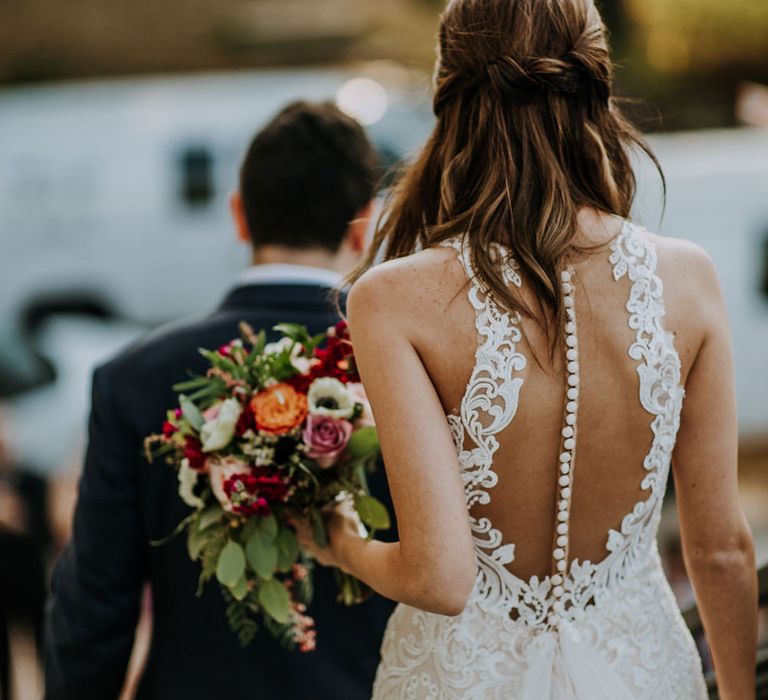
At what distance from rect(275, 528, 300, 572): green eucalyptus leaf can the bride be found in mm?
188

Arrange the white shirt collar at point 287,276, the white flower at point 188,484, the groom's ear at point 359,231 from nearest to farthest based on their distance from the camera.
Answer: the white flower at point 188,484
the white shirt collar at point 287,276
the groom's ear at point 359,231

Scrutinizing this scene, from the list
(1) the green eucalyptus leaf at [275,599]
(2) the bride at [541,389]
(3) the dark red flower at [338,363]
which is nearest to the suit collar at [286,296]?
(3) the dark red flower at [338,363]

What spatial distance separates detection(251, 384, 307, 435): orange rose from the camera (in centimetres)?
214

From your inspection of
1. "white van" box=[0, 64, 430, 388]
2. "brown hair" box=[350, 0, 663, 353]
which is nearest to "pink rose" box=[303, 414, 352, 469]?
"brown hair" box=[350, 0, 663, 353]

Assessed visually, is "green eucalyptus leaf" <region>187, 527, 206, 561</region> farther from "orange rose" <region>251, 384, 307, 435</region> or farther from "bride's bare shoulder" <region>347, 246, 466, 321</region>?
"bride's bare shoulder" <region>347, 246, 466, 321</region>

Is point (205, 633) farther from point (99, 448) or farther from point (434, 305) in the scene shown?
point (434, 305)

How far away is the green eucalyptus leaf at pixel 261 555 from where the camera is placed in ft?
7.09

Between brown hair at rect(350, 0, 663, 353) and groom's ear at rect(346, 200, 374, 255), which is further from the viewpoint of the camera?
groom's ear at rect(346, 200, 374, 255)

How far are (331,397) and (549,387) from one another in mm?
527

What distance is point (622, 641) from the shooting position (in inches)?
79.3

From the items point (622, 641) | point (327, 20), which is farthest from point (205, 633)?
point (327, 20)

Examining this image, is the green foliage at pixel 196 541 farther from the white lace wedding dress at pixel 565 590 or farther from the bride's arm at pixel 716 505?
the bride's arm at pixel 716 505

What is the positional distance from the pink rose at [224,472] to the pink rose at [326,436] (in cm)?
14

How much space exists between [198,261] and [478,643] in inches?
325
